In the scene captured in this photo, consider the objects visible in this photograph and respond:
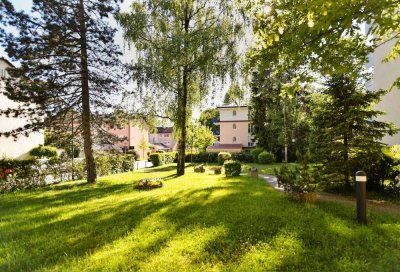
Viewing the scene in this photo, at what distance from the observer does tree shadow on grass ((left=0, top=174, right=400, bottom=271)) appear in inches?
202

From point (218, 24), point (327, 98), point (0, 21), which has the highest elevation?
point (218, 24)

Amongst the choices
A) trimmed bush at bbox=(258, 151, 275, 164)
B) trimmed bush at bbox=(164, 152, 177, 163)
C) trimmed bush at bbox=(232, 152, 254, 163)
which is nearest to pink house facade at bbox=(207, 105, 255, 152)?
trimmed bush at bbox=(164, 152, 177, 163)

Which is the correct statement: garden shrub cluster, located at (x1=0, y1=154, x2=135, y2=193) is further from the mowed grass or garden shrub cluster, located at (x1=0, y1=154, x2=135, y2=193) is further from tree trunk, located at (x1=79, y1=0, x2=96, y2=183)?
the mowed grass

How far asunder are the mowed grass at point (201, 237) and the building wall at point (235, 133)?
124 feet

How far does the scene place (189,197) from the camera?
33.0 ft

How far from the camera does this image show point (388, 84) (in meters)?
22.5

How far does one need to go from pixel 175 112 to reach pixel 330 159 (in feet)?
31.8

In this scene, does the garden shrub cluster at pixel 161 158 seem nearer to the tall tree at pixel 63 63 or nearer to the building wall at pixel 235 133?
the building wall at pixel 235 133

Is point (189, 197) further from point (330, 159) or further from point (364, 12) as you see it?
point (364, 12)

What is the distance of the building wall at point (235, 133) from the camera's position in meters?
46.8

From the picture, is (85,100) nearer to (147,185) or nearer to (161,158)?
(147,185)

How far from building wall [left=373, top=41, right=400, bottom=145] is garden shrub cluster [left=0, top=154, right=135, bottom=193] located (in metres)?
22.4

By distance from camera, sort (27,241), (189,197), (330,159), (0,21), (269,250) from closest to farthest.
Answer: (269,250)
(27,241)
(189,197)
(330,159)
(0,21)

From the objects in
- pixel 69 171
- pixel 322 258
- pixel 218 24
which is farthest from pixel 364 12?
pixel 69 171
